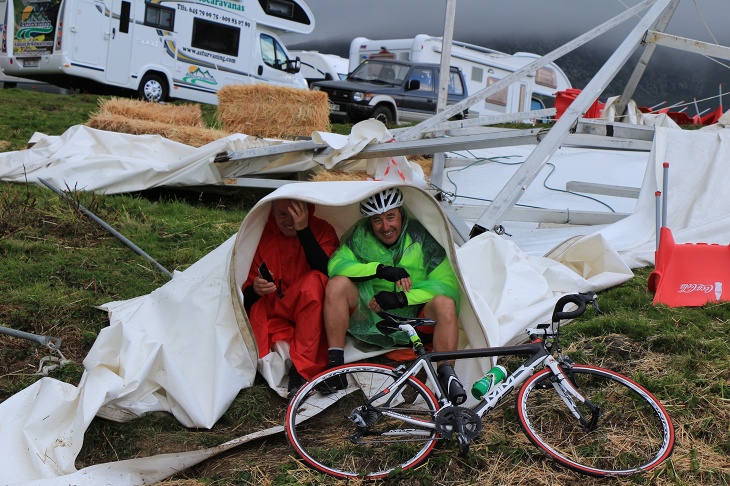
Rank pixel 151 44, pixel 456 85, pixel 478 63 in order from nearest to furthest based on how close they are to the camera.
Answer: pixel 151 44 < pixel 456 85 < pixel 478 63

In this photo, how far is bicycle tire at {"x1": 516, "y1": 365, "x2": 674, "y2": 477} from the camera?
3592mm

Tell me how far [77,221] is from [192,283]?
2.33 metres

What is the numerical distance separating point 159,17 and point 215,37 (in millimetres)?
1452

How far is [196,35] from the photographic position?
1731cm

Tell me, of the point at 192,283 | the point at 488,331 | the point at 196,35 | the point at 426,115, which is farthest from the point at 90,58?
the point at 488,331

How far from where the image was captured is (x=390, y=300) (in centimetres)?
423

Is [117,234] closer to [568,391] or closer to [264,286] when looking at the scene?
[264,286]

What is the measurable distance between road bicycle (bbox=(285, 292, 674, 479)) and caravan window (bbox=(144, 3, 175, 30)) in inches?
541

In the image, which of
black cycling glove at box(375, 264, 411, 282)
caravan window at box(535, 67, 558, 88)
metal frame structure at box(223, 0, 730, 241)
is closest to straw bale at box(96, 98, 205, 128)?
metal frame structure at box(223, 0, 730, 241)

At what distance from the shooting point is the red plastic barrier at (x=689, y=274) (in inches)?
214

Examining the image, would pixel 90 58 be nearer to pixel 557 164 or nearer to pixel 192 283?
pixel 557 164

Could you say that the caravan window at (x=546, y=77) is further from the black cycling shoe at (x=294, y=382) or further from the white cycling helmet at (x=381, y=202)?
the black cycling shoe at (x=294, y=382)

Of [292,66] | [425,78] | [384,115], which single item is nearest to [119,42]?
[292,66]

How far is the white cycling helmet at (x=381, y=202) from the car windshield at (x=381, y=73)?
13.5 metres
